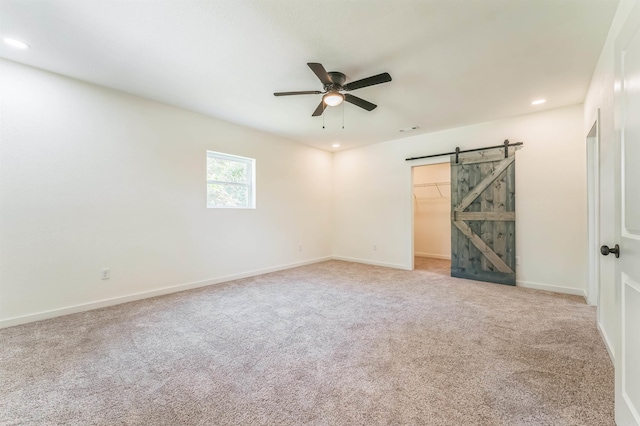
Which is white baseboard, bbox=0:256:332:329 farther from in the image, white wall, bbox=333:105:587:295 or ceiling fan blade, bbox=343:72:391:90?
ceiling fan blade, bbox=343:72:391:90

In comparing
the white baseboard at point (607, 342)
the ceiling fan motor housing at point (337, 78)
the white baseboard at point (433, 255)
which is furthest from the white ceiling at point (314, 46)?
the white baseboard at point (433, 255)

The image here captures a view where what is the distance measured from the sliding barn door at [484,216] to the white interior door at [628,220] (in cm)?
303

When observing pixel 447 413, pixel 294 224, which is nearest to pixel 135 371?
pixel 447 413

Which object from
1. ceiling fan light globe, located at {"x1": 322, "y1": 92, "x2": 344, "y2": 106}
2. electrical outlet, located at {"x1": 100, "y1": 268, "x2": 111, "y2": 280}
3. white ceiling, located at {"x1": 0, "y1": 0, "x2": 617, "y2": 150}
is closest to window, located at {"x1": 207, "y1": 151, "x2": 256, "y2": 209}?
white ceiling, located at {"x1": 0, "y1": 0, "x2": 617, "y2": 150}

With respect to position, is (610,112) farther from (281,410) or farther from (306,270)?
(306,270)

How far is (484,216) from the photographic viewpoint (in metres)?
4.29

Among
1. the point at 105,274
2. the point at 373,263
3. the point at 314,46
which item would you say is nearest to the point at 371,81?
the point at 314,46

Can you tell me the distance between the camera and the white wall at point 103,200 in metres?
2.65

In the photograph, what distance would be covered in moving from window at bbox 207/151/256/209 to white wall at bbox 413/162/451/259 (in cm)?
400

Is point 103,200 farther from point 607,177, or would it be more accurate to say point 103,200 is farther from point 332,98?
point 607,177

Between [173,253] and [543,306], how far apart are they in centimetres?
481

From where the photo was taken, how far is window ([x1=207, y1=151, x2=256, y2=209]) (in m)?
4.29

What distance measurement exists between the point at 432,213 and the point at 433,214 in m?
Result: 0.04

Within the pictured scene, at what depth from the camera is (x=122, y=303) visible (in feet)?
10.6
